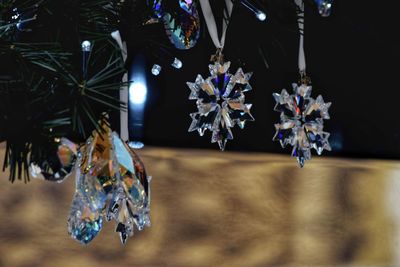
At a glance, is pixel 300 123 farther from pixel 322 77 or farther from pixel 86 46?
pixel 322 77

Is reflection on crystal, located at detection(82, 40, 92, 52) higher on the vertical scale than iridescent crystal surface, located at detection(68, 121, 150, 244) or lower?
higher

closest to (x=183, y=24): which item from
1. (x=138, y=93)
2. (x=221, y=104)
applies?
(x=221, y=104)

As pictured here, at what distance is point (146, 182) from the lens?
0.49 metres

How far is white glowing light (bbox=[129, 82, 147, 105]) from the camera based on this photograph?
978 millimetres

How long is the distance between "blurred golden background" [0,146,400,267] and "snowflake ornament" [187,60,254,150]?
37cm

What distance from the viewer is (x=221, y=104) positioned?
1.92 feet

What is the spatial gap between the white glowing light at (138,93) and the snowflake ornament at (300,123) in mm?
395

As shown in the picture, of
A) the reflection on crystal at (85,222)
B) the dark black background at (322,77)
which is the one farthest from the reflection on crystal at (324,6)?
the dark black background at (322,77)

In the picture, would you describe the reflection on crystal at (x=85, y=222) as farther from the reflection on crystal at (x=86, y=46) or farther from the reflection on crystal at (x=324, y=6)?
the reflection on crystal at (x=324, y=6)

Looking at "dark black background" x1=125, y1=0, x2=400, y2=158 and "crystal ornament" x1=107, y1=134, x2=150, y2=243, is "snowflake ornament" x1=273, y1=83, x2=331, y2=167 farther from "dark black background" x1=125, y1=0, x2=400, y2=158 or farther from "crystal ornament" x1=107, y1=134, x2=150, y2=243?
"dark black background" x1=125, y1=0, x2=400, y2=158

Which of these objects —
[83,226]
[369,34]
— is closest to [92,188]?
[83,226]

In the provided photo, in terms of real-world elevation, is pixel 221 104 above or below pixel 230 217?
above

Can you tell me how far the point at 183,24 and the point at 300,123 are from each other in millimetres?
154

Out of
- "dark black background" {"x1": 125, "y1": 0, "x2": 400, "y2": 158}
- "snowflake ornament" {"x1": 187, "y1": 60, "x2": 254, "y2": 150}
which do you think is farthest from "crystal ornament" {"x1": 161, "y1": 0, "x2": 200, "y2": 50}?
"dark black background" {"x1": 125, "y1": 0, "x2": 400, "y2": 158}
